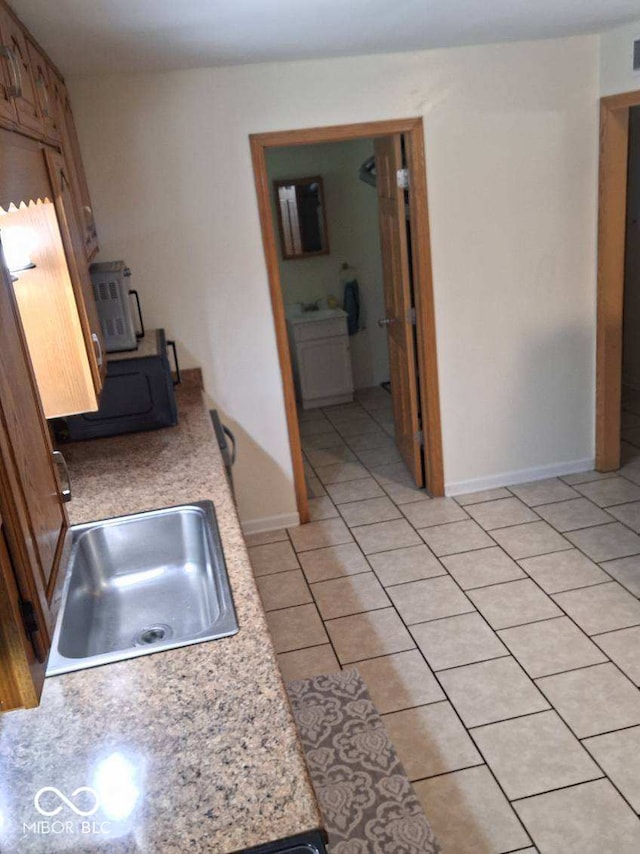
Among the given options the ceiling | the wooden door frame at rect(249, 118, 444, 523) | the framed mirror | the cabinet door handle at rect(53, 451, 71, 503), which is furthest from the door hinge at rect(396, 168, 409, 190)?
the cabinet door handle at rect(53, 451, 71, 503)

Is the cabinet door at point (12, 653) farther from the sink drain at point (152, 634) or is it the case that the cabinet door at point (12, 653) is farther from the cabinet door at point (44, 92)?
the cabinet door at point (44, 92)

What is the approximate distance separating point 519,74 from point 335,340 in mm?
2778

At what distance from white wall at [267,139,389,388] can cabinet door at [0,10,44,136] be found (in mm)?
3902

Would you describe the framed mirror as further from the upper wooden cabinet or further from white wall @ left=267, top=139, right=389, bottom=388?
the upper wooden cabinet

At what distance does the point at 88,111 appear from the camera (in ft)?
11.2

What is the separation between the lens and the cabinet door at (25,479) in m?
1.09

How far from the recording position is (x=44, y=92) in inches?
92.9

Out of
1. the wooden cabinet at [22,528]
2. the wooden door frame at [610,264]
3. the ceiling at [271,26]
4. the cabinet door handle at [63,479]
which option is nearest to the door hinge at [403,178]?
the ceiling at [271,26]

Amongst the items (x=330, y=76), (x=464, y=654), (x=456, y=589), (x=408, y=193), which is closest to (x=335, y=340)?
(x=408, y=193)

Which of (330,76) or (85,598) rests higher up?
→ (330,76)

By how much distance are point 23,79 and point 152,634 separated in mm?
1526

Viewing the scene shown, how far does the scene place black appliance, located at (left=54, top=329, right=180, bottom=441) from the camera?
10.1 ft

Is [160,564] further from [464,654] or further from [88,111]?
[88,111]

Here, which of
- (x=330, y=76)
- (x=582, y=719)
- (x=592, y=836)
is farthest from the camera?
(x=330, y=76)
